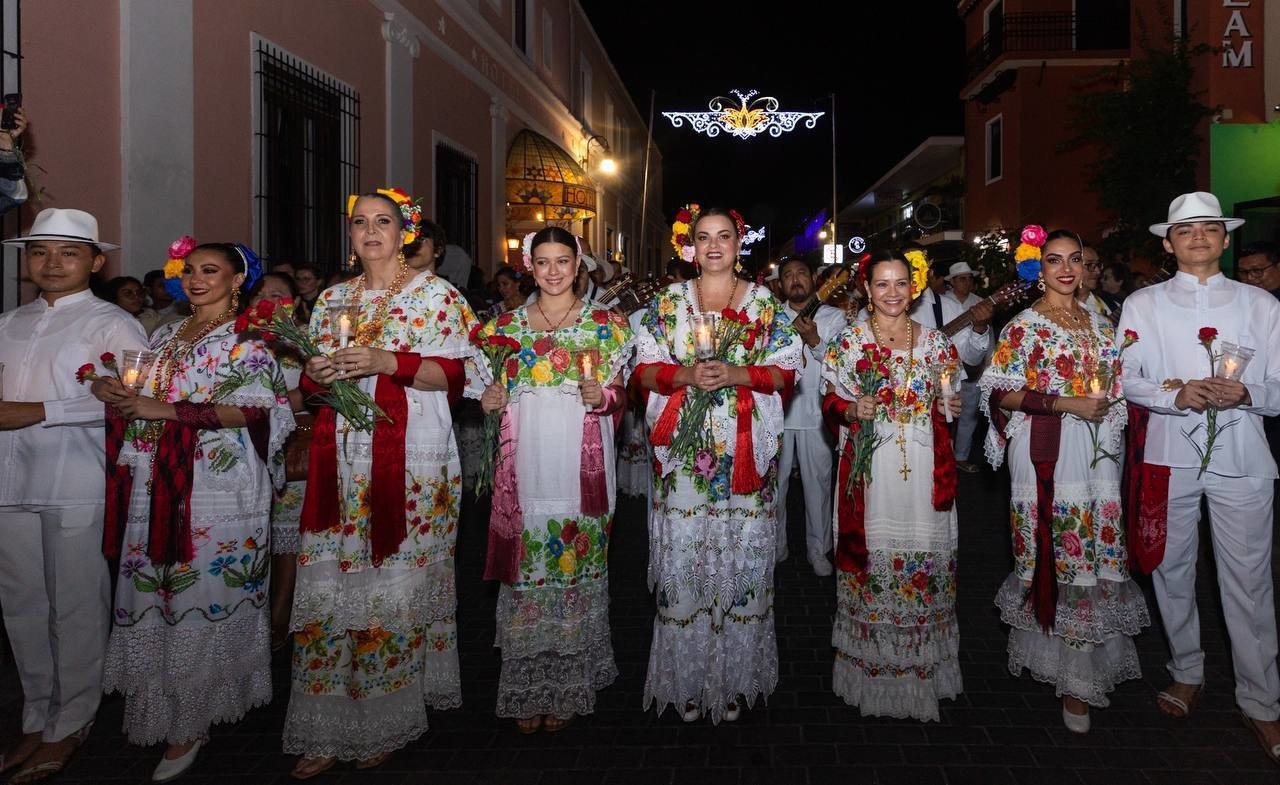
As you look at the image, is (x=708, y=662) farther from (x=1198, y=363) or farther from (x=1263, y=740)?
(x=1198, y=363)

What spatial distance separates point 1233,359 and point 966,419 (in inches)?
269

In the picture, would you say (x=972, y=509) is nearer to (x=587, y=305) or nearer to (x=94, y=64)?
(x=587, y=305)

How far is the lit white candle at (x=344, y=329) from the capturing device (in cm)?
377

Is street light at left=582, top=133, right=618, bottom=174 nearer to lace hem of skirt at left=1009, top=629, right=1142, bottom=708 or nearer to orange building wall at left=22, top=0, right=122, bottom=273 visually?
orange building wall at left=22, top=0, right=122, bottom=273

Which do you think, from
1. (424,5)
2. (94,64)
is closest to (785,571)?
(94,64)

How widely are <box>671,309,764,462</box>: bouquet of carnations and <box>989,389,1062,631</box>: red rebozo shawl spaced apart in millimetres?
1340

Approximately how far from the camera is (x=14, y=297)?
648 centimetres

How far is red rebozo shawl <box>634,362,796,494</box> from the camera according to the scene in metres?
4.27

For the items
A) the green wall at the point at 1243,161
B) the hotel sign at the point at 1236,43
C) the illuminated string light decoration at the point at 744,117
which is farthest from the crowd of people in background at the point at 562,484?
the hotel sign at the point at 1236,43

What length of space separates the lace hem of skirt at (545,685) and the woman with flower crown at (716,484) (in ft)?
1.07

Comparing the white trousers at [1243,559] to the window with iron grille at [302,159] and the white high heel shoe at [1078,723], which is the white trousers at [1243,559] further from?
the window with iron grille at [302,159]

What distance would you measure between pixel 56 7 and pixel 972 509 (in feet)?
28.2

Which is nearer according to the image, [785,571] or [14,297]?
[14,297]

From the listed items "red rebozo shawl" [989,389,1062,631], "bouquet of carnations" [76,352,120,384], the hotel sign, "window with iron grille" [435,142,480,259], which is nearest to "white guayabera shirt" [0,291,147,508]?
"bouquet of carnations" [76,352,120,384]
